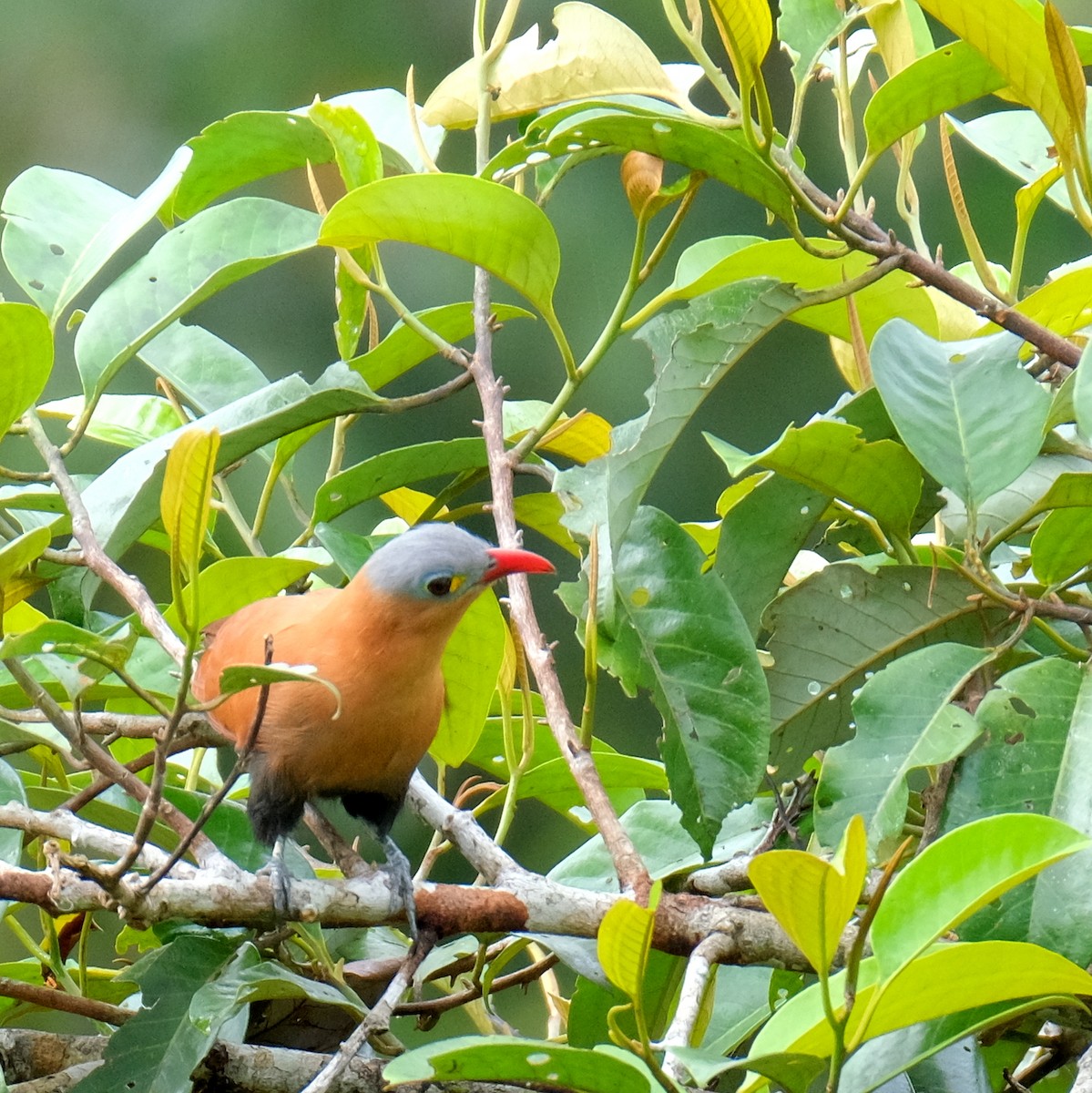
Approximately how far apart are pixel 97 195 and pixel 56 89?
641cm

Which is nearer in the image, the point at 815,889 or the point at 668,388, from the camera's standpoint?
the point at 815,889

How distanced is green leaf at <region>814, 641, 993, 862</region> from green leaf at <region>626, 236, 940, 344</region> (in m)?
0.40

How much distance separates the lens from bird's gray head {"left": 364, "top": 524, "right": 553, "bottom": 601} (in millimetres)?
1867

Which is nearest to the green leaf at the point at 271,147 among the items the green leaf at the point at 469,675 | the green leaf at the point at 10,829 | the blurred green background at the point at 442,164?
the green leaf at the point at 469,675

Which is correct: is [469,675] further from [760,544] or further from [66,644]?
[66,644]

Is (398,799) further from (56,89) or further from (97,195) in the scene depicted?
(56,89)

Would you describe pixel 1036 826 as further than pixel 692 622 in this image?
No

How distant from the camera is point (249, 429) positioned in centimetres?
155

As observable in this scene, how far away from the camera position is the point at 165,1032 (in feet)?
4.70

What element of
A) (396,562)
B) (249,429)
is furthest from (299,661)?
(249,429)

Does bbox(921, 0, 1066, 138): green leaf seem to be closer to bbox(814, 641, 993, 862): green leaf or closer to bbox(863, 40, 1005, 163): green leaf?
bbox(863, 40, 1005, 163): green leaf

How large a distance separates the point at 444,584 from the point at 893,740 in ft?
2.41

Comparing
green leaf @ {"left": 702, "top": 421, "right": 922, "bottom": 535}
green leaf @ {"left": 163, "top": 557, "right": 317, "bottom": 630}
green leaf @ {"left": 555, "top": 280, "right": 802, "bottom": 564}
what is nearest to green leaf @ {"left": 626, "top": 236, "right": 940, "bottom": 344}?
green leaf @ {"left": 555, "top": 280, "right": 802, "bottom": 564}

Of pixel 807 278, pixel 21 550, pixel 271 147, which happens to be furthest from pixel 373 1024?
pixel 271 147
